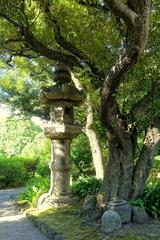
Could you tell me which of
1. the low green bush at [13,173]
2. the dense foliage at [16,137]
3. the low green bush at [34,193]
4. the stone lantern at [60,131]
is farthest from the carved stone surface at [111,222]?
the dense foliage at [16,137]

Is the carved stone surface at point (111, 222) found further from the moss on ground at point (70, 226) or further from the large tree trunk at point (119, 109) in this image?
the large tree trunk at point (119, 109)

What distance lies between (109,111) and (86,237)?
88.2 inches

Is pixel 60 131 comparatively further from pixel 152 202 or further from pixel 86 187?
pixel 152 202

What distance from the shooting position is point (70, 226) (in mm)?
6812

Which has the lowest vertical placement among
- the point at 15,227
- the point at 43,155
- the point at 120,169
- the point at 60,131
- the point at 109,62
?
the point at 15,227

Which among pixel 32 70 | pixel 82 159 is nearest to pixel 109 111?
pixel 32 70

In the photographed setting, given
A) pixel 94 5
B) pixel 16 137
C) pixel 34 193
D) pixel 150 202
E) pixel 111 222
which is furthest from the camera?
pixel 16 137

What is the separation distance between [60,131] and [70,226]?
269 centimetres

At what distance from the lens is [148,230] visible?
6434mm

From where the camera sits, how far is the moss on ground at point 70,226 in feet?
19.6

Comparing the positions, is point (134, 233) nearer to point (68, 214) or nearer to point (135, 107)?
point (68, 214)

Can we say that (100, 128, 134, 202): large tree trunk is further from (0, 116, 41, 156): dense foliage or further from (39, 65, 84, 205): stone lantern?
(0, 116, 41, 156): dense foliage

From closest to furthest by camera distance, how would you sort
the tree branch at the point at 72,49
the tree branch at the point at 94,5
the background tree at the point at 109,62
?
the background tree at the point at 109,62, the tree branch at the point at 94,5, the tree branch at the point at 72,49

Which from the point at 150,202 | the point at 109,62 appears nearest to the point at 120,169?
the point at 150,202
